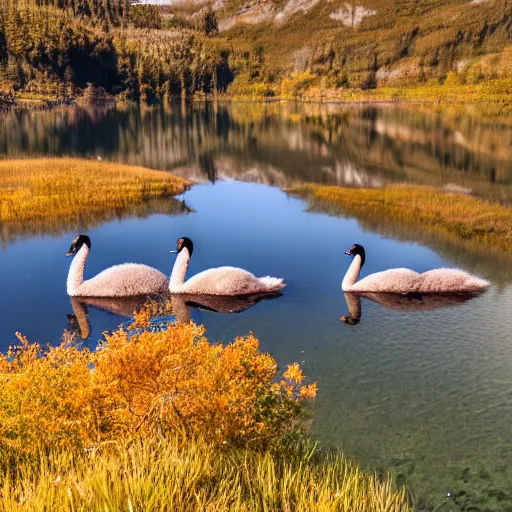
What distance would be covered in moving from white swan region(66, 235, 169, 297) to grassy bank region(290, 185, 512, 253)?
15.2m

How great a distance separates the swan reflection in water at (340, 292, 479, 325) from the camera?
19.6 metres

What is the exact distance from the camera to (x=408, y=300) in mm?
20297

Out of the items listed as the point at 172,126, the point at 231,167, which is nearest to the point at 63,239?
the point at 231,167

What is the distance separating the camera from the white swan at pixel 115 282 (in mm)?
20394

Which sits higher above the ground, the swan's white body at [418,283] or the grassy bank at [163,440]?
the grassy bank at [163,440]

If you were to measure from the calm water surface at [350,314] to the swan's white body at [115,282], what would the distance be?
653 millimetres

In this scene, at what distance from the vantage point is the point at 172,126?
112500 millimetres

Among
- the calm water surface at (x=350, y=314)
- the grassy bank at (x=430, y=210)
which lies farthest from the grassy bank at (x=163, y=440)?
the grassy bank at (x=430, y=210)

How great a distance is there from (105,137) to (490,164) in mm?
53168

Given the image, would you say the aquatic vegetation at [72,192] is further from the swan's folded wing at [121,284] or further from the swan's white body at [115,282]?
the swan's folded wing at [121,284]

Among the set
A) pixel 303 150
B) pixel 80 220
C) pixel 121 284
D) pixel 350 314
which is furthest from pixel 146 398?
pixel 303 150

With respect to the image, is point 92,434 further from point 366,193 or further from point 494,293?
point 366,193

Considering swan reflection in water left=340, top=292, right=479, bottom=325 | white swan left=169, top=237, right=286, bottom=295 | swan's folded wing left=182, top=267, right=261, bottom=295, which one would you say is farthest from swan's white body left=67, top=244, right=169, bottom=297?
swan reflection in water left=340, top=292, right=479, bottom=325

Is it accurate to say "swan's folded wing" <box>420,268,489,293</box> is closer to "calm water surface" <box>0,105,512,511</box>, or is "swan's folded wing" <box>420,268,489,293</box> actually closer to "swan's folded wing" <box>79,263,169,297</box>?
"calm water surface" <box>0,105,512,511</box>
